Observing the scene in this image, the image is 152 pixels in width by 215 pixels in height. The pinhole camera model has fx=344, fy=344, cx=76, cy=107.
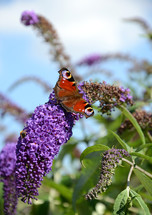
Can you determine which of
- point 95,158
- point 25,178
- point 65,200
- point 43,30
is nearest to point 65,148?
point 65,200

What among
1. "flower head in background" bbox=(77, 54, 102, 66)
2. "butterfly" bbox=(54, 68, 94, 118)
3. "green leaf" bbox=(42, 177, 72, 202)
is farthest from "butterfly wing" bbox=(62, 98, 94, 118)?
"flower head in background" bbox=(77, 54, 102, 66)

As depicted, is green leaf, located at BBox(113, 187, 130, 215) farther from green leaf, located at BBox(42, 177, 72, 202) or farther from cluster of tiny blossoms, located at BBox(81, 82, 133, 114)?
green leaf, located at BBox(42, 177, 72, 202)

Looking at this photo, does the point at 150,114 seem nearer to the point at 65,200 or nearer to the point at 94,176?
the point at 94,176

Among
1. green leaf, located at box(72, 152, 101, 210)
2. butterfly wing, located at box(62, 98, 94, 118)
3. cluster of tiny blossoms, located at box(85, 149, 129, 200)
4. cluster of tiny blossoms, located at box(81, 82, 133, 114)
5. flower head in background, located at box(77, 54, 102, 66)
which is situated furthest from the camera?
flower head in background, located at box(77, 54, 102, 66)

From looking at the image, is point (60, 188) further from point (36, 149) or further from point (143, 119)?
point (36, 149)

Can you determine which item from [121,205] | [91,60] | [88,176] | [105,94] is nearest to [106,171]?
[121,205]

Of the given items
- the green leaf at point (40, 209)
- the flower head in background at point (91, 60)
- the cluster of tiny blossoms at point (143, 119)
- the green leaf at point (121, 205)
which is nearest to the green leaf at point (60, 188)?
the green leaf at point (40, 209)
